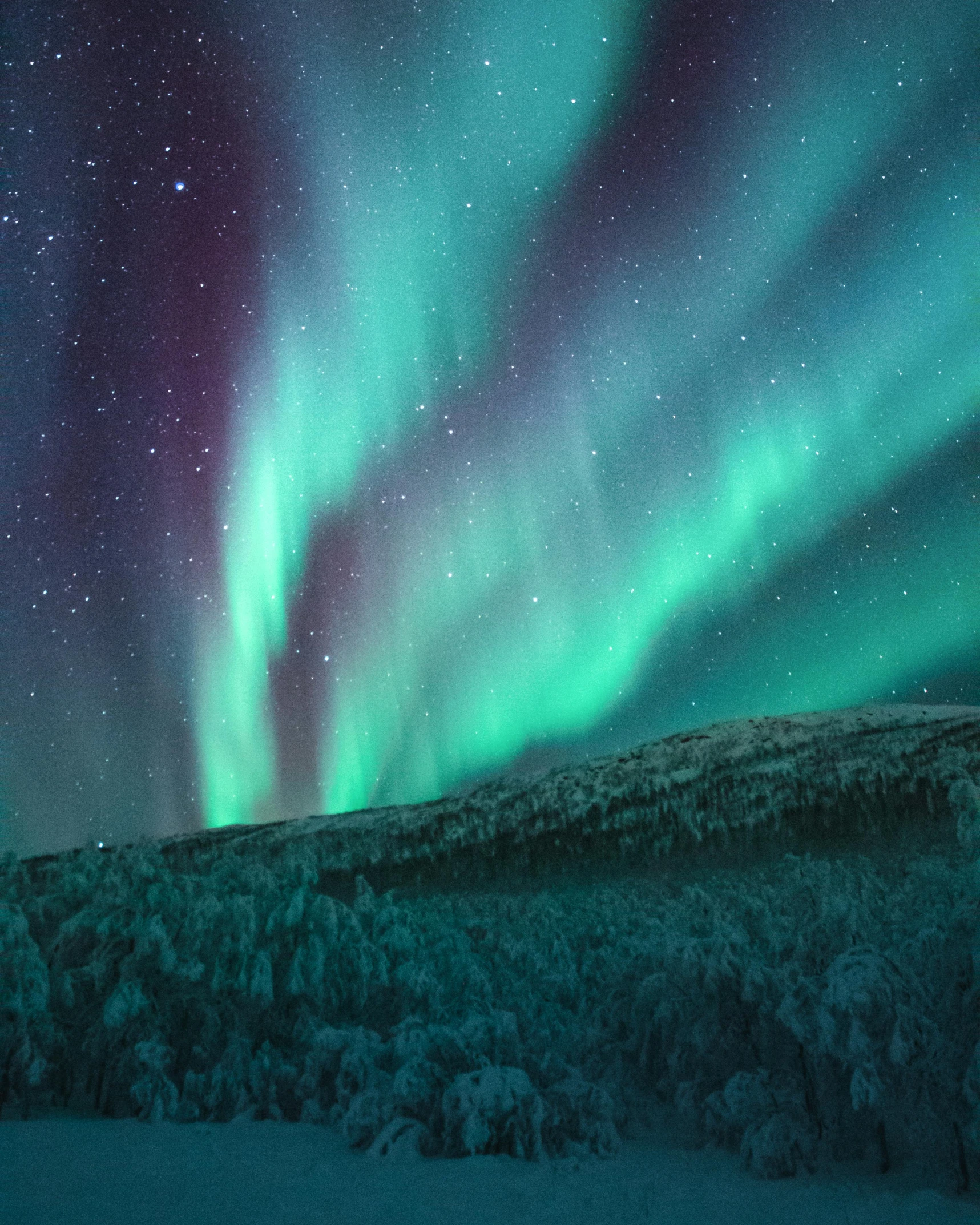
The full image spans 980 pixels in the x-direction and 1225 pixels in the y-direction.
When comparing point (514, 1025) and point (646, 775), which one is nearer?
point (514, 1025)

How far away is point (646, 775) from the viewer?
125 metres

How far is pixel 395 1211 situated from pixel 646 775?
382ft

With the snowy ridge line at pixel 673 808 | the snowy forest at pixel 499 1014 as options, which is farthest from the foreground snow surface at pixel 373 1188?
the snowy ridge line at pixel 673 808

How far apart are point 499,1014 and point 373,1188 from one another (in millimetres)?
5895

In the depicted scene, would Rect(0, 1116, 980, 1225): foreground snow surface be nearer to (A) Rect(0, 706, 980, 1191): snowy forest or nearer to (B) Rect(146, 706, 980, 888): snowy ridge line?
(A) Rect(0, 706, 980, 1191): snowy forest

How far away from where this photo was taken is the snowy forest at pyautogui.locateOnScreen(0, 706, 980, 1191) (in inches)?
589

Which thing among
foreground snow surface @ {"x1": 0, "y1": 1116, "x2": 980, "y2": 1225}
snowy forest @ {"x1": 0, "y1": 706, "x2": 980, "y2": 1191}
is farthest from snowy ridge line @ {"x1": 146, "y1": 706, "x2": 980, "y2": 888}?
foreground snow surface @ {"x1": 0, "y1": 1116, "x2": 980, "y2": 1225}

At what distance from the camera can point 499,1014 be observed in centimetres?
1911

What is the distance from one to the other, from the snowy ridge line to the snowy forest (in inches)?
2383

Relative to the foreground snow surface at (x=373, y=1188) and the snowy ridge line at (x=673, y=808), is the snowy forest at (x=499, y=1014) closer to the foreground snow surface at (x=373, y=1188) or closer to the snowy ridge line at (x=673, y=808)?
the foreground snow surface at (x=373, y=1188)

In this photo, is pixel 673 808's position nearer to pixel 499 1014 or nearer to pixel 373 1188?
pixel 499 1014

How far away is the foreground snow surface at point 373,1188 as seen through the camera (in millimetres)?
12375

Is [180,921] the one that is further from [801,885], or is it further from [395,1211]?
[801,885]

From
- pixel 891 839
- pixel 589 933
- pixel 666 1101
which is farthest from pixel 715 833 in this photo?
pixel 666 1101
